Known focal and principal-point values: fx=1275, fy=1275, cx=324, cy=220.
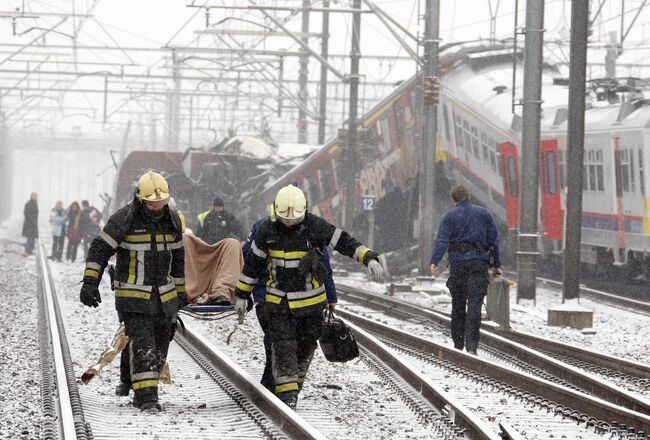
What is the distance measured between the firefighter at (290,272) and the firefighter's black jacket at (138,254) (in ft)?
1.75

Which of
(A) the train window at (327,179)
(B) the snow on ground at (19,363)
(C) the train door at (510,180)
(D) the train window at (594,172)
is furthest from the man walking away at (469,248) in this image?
(A) the train window at (327,179)

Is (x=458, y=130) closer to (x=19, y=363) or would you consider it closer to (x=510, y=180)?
(x=510, y=180)

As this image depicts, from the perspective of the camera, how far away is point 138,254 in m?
8.45

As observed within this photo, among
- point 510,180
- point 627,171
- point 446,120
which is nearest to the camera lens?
point 627,171

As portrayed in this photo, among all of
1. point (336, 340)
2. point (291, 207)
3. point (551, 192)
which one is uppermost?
point (551, 192)

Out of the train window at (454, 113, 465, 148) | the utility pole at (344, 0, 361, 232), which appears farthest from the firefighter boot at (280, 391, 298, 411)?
the train window at (454, 113, 465, 148)

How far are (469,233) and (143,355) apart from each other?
397cm

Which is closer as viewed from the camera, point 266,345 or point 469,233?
point 266,345

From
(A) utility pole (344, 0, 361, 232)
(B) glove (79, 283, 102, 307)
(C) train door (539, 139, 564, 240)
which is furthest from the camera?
(A) utility pole (344, 0, 361, 232)

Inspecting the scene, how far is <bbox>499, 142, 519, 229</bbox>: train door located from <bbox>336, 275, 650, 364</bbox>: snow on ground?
8.98ft

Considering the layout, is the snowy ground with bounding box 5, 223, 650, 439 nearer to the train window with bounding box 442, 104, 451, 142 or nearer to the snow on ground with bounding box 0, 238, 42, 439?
the snow on ground with bounding box 0, 238, 42, 439

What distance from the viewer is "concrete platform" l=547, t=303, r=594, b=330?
15.7 meters

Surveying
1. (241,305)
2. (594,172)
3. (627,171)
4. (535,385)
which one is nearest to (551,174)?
(594,172)

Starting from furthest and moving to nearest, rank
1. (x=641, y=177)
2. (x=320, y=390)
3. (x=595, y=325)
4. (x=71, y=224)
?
(x=71, y=224) < (x=641, y=177) < (x=595, y=325) < (x=320, y=390)
